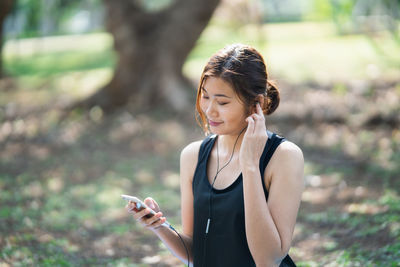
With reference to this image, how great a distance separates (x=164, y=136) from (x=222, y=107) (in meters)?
6.48

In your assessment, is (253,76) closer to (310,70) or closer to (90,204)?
(90,204)

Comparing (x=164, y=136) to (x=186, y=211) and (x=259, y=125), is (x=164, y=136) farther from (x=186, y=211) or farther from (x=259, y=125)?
(x=259, y=125)

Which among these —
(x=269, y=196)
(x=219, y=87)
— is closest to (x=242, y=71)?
(x=219, y=87)

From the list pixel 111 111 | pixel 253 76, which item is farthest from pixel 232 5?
pixel 253 76

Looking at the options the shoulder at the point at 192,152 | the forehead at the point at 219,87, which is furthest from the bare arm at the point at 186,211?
the forehead at the point at 219,87

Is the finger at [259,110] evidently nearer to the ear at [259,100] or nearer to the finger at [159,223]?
the ear at [259,100]

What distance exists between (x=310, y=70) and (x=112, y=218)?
7.57 metres

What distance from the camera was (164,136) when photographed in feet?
28.4

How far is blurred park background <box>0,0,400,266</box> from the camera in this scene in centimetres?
445

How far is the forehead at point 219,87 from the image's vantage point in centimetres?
220

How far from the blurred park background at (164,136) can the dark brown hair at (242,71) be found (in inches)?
14.3

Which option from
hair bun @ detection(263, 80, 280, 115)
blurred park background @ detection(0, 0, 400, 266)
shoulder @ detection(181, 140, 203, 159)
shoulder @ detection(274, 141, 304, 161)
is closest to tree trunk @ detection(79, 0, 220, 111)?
blurred park background @ detection(0, 0, 400, 266)

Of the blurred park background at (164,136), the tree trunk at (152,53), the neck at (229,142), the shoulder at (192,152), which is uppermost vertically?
the neck at (229,142)

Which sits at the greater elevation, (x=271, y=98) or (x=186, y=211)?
(x=271, y=98)
